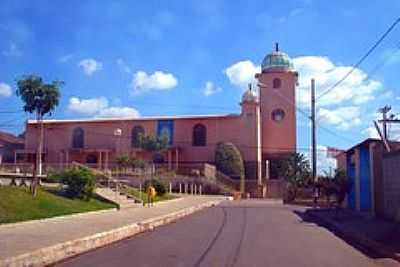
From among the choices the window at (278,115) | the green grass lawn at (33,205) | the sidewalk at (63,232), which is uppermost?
the window at (278,115)

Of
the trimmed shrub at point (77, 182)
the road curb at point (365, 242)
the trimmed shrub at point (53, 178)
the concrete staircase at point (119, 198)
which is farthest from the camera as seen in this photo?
the concrete staircase at point (119, 198)

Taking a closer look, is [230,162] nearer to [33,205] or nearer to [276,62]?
[276,62]

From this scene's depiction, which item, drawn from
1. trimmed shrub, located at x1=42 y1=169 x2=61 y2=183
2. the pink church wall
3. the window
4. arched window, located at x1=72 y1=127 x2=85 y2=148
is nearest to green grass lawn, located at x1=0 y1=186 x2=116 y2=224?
trimmed shrub, located at x1=42 y1=169 x2=61 y2=183

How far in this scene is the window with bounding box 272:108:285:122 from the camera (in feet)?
260

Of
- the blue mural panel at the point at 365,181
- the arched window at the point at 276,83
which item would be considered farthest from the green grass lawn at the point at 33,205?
the arched window at the point at 276,83

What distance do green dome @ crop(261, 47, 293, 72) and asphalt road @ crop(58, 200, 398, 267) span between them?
200ft

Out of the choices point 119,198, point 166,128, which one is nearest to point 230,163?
point 166,128

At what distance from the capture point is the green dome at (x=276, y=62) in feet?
263

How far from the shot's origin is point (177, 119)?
7894 centimetres

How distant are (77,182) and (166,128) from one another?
53310 millimetres

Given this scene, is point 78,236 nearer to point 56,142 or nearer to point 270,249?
point 270,249

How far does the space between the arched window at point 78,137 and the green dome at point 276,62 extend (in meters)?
26.0

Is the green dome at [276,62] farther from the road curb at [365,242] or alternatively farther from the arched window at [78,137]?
the road curb at [365,242]

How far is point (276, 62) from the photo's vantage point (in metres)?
80.6
